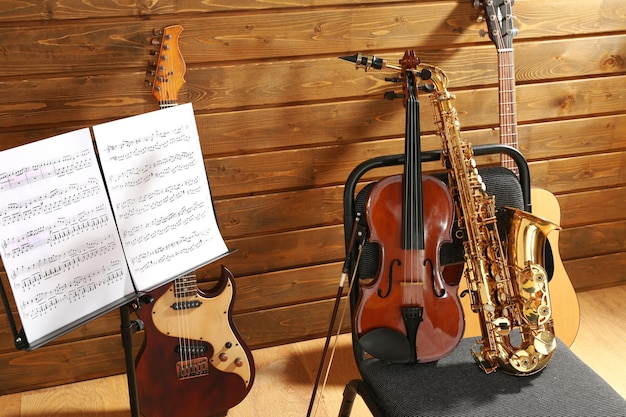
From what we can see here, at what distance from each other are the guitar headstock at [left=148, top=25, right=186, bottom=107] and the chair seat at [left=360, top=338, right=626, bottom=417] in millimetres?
1025

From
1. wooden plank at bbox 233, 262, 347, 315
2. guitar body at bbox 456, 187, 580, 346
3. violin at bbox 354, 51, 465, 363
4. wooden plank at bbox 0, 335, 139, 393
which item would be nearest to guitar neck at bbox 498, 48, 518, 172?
guitar body at bbox 456, 187, 580, 346

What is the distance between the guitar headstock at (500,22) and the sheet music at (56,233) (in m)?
1.53

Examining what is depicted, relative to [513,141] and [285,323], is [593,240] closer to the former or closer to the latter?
[513,141]

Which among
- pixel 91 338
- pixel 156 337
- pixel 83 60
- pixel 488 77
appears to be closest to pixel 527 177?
pixel 488 77

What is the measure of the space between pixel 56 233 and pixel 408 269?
0.91 meters

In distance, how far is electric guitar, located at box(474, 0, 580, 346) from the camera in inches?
95.7

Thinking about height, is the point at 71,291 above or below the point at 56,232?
below

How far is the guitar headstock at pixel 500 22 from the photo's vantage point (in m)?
2.42

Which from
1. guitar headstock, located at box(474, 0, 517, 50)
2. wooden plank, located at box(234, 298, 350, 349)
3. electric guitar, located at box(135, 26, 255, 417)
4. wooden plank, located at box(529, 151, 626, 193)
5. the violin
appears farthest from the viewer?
wooden plank, located at box(529, 151, 626, 193)

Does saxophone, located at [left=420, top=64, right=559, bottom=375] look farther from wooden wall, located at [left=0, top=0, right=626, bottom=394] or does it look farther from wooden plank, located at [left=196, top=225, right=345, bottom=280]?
wooden plank, located at [left=196, top=225, right=345, bottom=280]

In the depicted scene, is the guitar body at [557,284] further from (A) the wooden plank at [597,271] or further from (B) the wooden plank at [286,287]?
(B) the wooden plank at [286,287]

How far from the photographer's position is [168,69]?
2.12 metres

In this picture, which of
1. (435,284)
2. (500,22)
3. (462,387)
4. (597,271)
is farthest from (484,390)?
(597,271)

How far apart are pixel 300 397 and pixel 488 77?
1.41m
